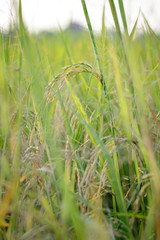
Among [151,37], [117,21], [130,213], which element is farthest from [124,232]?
[151,37]

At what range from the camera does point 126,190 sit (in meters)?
0.69

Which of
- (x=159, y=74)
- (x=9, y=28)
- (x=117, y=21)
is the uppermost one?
(x=9, y=28)

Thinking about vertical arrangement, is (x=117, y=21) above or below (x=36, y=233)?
above

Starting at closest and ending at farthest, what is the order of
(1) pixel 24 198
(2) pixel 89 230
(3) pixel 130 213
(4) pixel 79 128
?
(2) pixel 89 230
(3) pixel 130 213
(1) pixel 24 198
(4) pixel 79 128

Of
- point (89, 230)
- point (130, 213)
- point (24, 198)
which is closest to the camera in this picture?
point (89, 230)

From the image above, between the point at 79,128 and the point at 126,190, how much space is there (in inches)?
11.1

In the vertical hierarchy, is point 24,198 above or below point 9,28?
below

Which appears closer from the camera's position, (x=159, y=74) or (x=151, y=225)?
(x=151, y=225)

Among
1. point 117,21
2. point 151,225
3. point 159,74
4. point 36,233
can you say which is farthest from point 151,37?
point 36,233

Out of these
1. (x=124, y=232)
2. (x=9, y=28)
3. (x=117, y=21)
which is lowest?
(x=124, y=232)

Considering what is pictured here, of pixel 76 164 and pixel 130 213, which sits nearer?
pixel 130 213

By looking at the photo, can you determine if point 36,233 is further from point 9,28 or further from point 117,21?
point 9,28

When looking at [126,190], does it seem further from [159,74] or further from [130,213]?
[159,74]

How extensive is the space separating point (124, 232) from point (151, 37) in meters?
0.73
